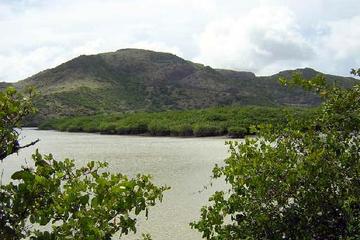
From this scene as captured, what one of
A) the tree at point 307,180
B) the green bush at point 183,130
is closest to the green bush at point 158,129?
the green bush at point 183,130

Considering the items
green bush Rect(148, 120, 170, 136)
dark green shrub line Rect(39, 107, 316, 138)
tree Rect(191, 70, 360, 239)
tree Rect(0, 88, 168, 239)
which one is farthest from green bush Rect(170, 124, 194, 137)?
tree Rect(0, 88, 168, 239)

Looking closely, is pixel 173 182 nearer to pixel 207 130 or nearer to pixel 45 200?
pixel 45 200

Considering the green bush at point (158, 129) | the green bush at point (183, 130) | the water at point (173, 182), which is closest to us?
the water at point (173, 182)

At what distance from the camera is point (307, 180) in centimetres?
786

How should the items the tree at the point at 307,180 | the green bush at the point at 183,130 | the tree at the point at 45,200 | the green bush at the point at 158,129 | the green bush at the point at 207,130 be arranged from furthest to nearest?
1. the green bush at the point at 158,129
2. the green bush at the point at 183,130
3. the green bush at the point at 207,130
4. the tree at the point at 307,180
5. the tree at the point at 45,200

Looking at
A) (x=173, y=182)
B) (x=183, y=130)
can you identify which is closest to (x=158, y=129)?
(x=183, y=130)

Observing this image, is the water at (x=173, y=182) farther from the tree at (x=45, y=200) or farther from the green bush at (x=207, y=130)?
the green bush at (x=207, y=130)

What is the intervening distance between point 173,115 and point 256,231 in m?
96.6

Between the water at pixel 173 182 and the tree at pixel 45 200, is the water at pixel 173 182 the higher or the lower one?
the lower one

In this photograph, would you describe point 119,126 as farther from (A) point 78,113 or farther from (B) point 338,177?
(B) point 338,177

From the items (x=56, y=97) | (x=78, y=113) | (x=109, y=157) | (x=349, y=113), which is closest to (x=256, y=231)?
(x=349, y=113)

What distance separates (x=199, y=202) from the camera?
850 inches

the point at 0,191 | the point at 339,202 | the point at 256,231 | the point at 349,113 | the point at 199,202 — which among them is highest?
the point at 349,113

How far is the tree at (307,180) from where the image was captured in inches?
308
